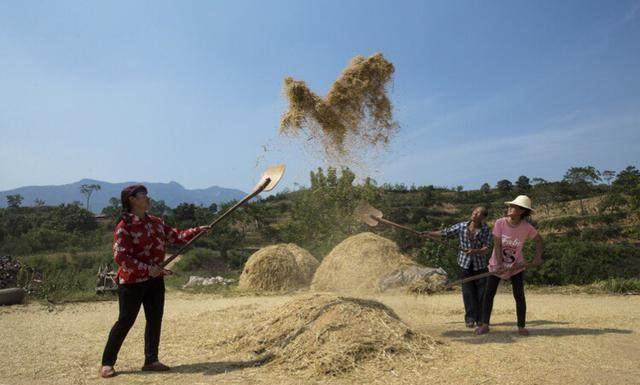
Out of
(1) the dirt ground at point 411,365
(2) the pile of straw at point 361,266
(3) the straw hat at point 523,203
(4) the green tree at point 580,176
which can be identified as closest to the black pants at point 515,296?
(1) the dirt ground at point 411,365

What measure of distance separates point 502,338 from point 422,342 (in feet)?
2.75

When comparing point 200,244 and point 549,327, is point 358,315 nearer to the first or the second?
point 549,327

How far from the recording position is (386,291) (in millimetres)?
7914

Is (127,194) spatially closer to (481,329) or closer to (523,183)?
(481,329)

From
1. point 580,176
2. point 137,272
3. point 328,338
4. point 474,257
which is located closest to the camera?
point 137,272

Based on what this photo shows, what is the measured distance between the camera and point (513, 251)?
4.36 meters

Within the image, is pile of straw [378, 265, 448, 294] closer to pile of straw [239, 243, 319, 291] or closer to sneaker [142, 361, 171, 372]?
pile of straw [239, 243, 319, 291]

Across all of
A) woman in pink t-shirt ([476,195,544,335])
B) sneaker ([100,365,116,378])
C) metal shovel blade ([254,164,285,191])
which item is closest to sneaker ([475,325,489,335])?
woman in pink t-shirt ([476,195,544,335])

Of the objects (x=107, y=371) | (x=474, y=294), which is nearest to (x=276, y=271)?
(x=474, y=294)

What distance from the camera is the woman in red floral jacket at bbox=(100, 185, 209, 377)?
135 inches

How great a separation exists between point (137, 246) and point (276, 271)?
230 inches

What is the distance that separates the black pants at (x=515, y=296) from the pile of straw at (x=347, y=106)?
1.84 metres

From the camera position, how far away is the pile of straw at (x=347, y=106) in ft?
16.6

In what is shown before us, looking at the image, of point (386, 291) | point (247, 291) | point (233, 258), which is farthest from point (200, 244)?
point (386, 291)
